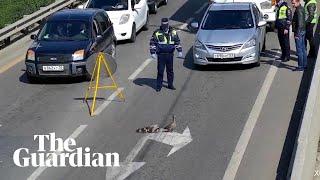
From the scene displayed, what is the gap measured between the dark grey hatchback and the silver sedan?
8.62 feet

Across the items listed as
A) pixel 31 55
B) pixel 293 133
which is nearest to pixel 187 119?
pixel 293 133

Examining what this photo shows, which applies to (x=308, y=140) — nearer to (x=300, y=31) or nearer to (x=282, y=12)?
(x=300, y=31)

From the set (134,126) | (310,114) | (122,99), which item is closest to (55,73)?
(122,99)

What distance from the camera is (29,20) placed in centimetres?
2472

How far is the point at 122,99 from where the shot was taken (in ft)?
51.8

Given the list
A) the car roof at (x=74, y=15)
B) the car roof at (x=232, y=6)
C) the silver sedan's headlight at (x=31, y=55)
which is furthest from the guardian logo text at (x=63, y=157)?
the car roof at (x=232, y=6)

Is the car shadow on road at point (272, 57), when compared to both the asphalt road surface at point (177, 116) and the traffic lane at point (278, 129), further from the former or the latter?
the traffic lane at point (278, 129)

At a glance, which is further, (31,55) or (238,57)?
(238,57)

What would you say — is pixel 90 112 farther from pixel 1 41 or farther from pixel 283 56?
pixel 1 41

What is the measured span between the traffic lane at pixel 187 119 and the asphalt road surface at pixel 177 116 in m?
0.02

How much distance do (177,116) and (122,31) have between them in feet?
28.4

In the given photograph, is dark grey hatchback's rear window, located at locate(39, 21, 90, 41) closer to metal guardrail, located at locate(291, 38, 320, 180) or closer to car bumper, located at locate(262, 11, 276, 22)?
metal guardrail, located at locate(291, 38, 320, 180)

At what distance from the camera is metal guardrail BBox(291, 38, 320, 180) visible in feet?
30.9

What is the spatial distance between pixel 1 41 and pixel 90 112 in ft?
30.0
